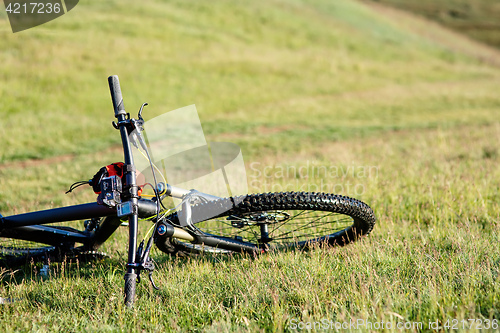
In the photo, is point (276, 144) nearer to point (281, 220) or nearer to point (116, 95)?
point (281, 220)

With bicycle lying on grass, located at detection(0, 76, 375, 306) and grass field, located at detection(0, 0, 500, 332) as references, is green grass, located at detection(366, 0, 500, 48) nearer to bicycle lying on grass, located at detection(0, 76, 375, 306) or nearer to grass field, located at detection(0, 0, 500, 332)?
grass field, located at detection(0, 0, 500, 332)

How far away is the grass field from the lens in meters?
3.05

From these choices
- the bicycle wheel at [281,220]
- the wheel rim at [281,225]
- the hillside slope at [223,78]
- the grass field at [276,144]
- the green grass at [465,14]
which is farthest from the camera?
the green grass at [465,14]

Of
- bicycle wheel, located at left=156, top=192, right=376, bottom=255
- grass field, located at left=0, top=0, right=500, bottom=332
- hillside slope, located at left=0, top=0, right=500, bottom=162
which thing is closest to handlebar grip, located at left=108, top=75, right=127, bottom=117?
bicycle wheel, located at left=156, top=192, right=376, bottom=255

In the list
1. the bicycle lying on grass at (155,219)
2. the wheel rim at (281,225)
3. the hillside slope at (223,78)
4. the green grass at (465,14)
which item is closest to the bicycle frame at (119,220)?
the bicycle lying on grass at (155,219)

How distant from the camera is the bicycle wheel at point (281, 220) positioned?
126 inches

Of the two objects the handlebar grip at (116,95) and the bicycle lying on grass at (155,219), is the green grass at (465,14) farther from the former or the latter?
the handlebar grip at (116,95)

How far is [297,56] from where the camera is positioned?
109 ft

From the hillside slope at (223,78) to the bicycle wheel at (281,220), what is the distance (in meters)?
8.24

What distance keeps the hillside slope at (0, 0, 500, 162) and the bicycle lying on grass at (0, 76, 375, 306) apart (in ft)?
28.8

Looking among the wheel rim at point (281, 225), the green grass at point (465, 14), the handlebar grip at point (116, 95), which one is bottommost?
the wheel rim at point (281, 225)

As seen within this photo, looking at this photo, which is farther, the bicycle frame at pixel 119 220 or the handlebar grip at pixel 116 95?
the handlebar grip at pixel 116 95

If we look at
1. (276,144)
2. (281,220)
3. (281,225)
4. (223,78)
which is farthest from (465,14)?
(281,220)

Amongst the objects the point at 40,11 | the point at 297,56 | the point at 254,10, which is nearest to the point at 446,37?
the point at 254,10
